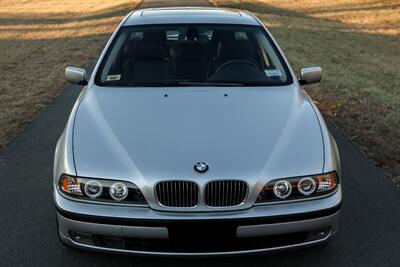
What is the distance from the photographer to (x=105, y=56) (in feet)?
14.5

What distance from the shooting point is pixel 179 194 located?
2.92 m

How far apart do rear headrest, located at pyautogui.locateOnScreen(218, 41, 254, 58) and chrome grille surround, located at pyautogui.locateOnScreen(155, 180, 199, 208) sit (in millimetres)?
1893

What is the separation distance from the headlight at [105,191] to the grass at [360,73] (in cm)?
281

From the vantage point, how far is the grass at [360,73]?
597 centimetres

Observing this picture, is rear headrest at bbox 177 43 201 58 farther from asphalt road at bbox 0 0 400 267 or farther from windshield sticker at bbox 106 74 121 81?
asphalt road at bbox 0 0 400 267

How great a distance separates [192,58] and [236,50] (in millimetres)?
396

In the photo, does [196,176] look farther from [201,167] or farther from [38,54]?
[38,54]

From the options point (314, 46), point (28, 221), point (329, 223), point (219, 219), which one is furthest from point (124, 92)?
point (314, 46)

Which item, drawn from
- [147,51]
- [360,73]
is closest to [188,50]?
[147,51]

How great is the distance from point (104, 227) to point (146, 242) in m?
0.25

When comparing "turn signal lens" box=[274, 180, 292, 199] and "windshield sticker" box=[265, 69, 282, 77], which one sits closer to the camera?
"turn signal lens" box=[274, 180, 292, 199]

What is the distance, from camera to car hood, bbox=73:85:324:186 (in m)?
3.00

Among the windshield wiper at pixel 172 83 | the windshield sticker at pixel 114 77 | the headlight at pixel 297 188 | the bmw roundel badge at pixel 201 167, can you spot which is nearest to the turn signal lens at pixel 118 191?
the bmw roundel badge at pixel 201 167

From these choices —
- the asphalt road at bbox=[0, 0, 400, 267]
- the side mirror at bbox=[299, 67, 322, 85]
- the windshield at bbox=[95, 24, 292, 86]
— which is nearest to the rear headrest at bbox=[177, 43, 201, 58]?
the windshield at bbox=[95, 24, 292, 86]
